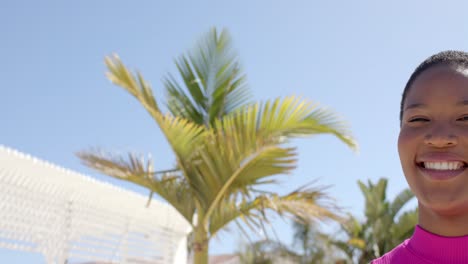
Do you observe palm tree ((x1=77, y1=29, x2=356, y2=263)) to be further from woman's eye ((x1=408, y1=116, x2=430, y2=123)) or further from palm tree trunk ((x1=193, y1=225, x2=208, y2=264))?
woman's eye ((x1=408, y1=116, x2=430, y2=123))

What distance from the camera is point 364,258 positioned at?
57.9ft

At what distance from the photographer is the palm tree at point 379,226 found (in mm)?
16906

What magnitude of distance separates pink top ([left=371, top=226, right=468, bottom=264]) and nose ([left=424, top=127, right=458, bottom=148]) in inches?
7.4

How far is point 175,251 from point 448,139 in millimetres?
9189

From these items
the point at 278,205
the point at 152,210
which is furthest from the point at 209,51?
the point at 152,210

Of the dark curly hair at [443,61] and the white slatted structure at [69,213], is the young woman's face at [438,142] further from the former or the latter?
the white slatted structure at [69,213]

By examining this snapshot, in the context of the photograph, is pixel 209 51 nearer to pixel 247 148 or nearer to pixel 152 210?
pixel 247 148

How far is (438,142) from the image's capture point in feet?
3.21

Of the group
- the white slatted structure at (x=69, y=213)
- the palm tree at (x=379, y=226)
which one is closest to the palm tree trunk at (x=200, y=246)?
the white slatted structure at (x=69, y=213)

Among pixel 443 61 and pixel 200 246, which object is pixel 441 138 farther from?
pixel 200 246

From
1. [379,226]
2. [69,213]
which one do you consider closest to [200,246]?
[69,213]

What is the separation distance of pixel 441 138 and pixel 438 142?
0.01 m

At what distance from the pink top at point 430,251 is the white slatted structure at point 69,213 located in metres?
5.32

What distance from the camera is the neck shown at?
1.00 metres
